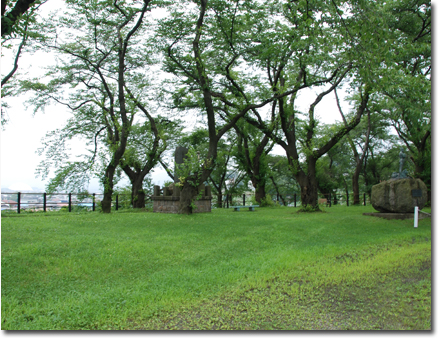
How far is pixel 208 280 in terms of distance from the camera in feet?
15.1

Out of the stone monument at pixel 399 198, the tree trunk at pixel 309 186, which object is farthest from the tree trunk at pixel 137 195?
the stone monument at pixel 399 198

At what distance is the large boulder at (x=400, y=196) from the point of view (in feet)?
35.9

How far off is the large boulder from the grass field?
136 inches

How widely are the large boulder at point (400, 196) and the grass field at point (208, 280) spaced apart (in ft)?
11.3

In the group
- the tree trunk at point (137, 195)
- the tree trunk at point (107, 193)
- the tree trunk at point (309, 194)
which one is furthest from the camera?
the tree trunk at point (137, 195)

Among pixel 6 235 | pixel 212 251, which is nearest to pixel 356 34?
pixel 212 251

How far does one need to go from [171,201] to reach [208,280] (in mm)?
8263

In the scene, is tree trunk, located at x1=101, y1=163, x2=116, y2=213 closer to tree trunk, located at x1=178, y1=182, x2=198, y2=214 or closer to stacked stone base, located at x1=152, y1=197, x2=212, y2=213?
stacked stone base, located at x1=152, y1=197, x2=212, y2=213

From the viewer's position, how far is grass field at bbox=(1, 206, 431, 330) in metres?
3.37

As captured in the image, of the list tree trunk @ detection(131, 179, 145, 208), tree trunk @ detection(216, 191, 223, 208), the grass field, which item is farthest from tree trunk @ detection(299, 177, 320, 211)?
tree trunk @ detection(216, 191, 223, 208)

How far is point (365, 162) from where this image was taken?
26094 millimetres

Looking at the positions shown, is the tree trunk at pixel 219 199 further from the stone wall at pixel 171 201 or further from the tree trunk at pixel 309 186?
the tree trunk at pixel 309 186

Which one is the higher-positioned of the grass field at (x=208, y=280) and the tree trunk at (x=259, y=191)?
the tree trunk at (x=259, y=191)

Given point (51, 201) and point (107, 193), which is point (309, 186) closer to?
point (107, 193)
